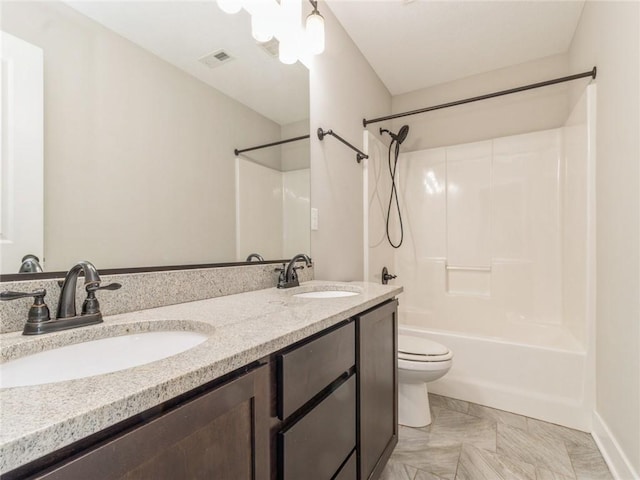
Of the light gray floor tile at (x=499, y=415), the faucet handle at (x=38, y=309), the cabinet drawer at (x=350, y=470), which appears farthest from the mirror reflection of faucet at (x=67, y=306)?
the light gray floor tile at (x=499, y=415)

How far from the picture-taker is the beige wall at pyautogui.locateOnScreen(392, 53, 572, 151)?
8.16ft

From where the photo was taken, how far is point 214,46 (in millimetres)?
1234

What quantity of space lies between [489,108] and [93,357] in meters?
3.09

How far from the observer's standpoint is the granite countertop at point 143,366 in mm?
344

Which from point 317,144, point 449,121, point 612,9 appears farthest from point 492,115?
point 317,144

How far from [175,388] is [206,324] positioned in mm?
327

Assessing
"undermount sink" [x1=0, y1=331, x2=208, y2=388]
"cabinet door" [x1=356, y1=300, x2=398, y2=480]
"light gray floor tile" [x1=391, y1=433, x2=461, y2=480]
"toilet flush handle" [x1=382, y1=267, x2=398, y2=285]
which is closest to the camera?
"undermount sink" [x1=0, y1=331, x2=208, y2=388]

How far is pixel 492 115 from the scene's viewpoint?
270 centimetres

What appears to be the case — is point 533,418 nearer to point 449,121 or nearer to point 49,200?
point 449,121

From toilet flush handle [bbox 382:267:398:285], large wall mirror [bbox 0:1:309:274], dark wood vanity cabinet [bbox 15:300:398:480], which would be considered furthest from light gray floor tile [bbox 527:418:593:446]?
large wall mirror [bbox 0:1:309:274]

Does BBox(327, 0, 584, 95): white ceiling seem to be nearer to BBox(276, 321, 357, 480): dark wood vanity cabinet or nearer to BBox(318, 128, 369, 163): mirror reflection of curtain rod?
BBox(318, 128, 369, 163): mirror reflection of curtain rod

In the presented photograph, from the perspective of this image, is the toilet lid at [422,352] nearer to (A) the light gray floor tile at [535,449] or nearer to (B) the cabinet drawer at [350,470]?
(A) the light gray floor tile at [535,449]

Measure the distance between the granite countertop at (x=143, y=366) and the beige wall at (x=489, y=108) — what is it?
2.34 meters

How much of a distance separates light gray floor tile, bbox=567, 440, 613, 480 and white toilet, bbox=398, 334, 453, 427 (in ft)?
2.18
